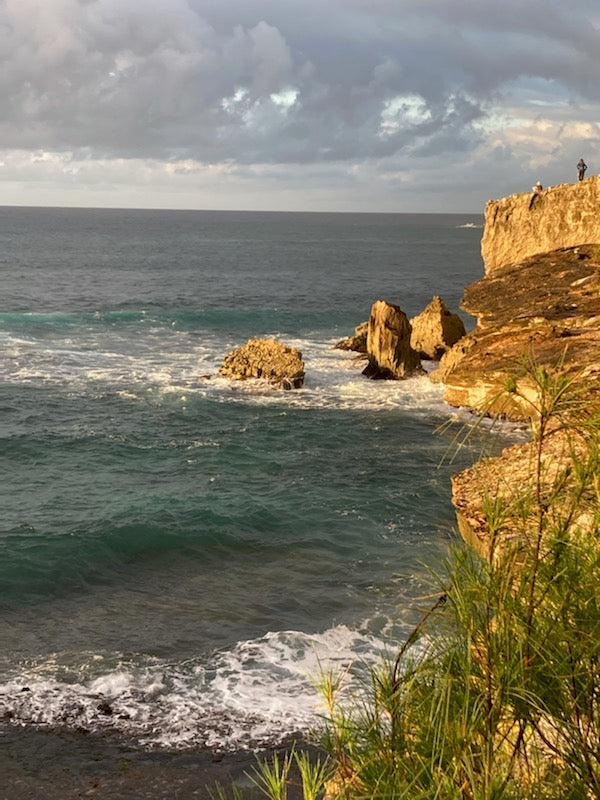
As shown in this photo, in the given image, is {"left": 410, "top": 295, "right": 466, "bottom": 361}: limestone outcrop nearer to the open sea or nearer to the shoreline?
the open sea

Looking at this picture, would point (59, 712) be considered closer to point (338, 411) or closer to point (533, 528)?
point (533, 528)

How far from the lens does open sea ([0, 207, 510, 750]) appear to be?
19.3 meters

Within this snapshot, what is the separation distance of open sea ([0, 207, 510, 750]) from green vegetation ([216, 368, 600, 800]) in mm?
2013

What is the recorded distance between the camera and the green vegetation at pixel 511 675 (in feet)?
21.1

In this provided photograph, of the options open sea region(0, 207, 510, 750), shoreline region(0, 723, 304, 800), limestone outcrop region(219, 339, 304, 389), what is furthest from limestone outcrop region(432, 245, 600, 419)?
shoreline region(0, 723, 304, 800)

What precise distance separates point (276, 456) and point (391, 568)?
11.7 m

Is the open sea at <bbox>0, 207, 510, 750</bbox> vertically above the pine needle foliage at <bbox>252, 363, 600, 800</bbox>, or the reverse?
the pine needle foliage at <bbox>252, 363, 600, 800</bbox>

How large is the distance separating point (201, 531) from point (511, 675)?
22396mm

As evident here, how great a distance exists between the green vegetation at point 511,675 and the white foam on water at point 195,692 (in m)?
10.3

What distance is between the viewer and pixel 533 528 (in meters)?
7.39

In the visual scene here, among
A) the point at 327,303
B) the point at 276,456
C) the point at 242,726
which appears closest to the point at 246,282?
the point at 327,303

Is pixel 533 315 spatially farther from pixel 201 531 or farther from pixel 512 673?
pixel 512 673

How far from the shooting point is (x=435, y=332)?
5328cm

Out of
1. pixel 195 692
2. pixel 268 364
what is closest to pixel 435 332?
pixel 268 364
